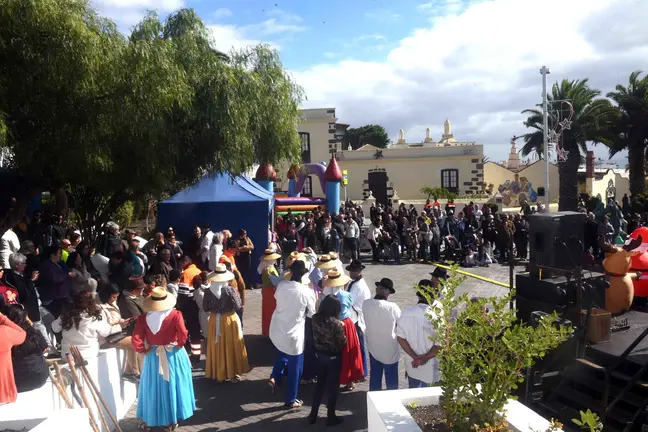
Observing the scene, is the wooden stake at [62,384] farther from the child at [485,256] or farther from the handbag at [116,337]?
the child at [485,256]

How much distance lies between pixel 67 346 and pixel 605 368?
17.3 feet

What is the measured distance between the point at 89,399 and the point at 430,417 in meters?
3.33

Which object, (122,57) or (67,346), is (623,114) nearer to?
(122,57)

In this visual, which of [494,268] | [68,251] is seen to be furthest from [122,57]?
[494,268]

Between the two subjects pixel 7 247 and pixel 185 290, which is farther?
pixel 7 247

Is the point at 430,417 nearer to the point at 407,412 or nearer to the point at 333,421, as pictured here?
the point at 407,412

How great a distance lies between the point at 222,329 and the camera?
7074 millimetres

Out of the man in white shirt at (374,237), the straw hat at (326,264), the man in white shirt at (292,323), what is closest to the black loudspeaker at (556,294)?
the straw hat at (326,264)

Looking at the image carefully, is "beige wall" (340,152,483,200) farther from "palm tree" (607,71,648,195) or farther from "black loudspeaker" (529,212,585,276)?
"black loudspeaker" (529,212,585,276)

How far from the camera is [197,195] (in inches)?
504

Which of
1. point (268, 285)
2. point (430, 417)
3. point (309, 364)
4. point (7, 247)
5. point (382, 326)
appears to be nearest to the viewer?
point (430, 417)

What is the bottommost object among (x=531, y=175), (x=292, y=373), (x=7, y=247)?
(x=292, y=373)

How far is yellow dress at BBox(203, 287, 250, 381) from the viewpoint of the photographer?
7.01 meters

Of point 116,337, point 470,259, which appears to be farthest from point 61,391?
point 470,259
